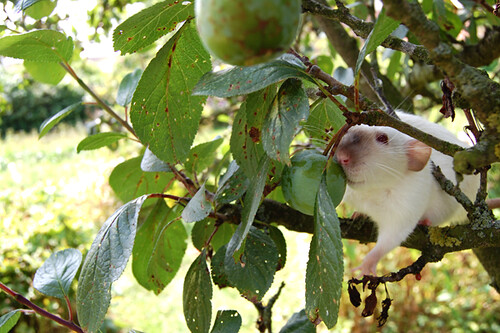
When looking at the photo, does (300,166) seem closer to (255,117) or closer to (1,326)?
(255,117)

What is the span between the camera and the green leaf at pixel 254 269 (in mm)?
764

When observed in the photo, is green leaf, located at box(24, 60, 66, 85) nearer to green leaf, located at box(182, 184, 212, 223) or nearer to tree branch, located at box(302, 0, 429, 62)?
green leaf, located at box(182, 184, 212, 223)

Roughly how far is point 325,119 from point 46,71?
68 centimetres

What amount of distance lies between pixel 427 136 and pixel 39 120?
629 inches

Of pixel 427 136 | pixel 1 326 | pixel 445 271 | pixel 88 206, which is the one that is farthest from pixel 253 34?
pixel 88 206

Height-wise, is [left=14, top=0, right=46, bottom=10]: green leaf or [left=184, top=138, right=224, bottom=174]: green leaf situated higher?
[left=14, top=0, right=46, bottom=10]: green leaf

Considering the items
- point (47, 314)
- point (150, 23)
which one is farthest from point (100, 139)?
point (150, 23)

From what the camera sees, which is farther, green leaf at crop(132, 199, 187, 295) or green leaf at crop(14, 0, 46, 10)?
green leaf at crop(132, 199, 187, 295)

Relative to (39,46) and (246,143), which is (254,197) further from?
(39,46)

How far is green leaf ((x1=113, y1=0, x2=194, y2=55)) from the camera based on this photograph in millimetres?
629

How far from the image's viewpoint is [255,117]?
650 millimetres

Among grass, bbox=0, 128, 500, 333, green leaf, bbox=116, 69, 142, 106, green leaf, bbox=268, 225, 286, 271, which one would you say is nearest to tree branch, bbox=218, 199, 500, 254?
green leaf, bbox=268, 225, 286, 271

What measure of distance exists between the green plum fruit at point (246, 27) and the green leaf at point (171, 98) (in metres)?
0.34

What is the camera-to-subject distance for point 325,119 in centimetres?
84
